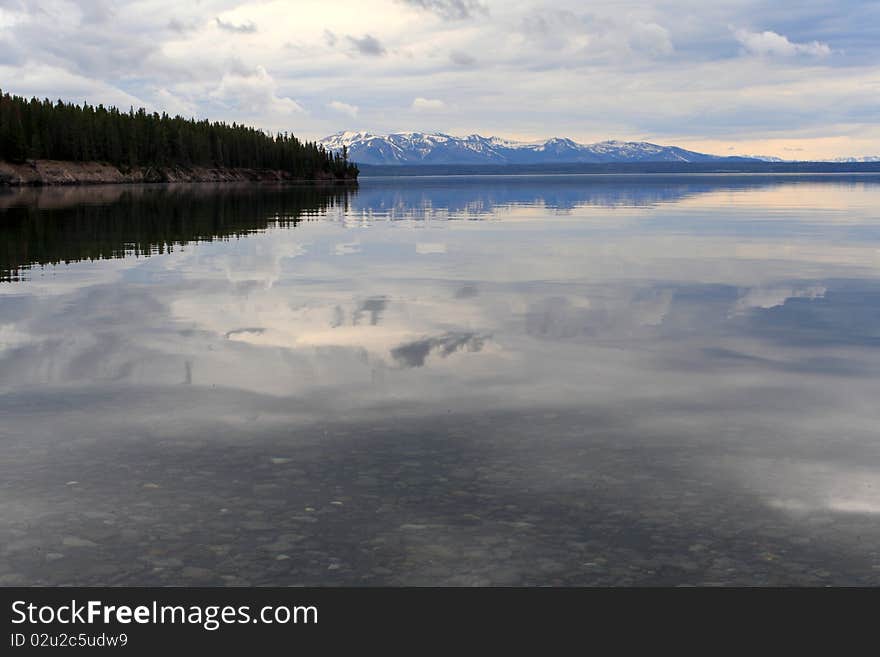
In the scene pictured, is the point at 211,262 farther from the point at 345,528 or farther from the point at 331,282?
the point at 345,528

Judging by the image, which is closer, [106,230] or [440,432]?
[440,432]

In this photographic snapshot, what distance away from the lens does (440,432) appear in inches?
474

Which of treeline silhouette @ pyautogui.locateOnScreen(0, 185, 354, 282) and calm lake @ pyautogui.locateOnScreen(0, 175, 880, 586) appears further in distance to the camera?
treeline silhouette @ pyautogui.locateOnScreen(0, 185, 354, 282)

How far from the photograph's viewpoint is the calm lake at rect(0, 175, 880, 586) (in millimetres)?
8328

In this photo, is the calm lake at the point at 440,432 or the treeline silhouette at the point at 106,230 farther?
the treeline silhouette at the point at 106,230

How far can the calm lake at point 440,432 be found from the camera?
Answer: 8.33 metres

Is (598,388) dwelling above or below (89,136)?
below

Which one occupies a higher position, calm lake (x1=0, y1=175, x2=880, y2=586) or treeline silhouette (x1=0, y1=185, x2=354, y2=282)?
treeline silhouette (x1=0, y1=185, x2=354, y2=282)

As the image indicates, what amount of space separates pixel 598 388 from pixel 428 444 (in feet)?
13.4

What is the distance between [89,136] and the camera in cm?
19988

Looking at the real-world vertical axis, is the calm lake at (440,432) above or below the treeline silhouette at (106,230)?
below

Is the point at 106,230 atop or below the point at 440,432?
atop
